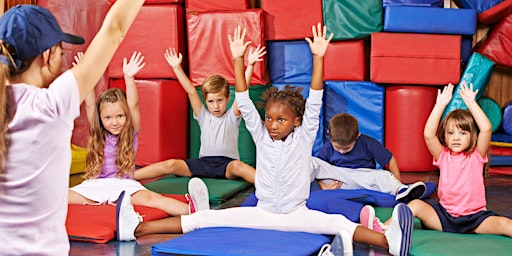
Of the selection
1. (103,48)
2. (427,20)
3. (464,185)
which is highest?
(427,20)

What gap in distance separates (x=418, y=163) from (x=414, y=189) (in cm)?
169

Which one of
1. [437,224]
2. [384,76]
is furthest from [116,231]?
[384,76]

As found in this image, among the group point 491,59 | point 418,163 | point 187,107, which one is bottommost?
point 418,163

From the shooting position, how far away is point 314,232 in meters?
3.57

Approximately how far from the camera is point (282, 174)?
365 centimetres

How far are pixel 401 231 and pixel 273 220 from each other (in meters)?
0.70

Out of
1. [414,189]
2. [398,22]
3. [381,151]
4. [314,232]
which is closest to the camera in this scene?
[314,232]

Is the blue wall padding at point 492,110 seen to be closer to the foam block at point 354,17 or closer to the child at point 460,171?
the foam block at point 354,17

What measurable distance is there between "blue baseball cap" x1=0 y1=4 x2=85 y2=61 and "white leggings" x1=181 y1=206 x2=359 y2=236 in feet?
6.81

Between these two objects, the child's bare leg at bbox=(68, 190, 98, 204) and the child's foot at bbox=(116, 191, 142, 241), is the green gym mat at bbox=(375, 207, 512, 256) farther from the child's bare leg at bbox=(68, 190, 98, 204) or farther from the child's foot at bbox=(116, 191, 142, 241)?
the child's bare leg at bbox=(68, 190, 98, 204)

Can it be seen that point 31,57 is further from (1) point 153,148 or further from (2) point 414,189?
(1) point 153,148

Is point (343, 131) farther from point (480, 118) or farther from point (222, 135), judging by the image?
point (480, 118)

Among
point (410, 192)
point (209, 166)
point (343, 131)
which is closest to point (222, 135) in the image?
point (209, 166)

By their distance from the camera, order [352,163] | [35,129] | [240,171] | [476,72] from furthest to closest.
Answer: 1. [476,72]
2. [240,171]
3. [352,163]
4. [35,129]
